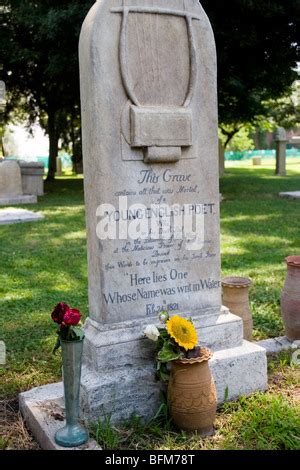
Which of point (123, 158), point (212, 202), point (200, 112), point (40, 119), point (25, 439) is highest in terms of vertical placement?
point (40, 119)

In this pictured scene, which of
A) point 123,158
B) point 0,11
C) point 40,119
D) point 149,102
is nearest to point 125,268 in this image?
point 123,158

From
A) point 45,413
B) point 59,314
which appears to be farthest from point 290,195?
point 59,314

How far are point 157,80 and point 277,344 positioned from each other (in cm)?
232

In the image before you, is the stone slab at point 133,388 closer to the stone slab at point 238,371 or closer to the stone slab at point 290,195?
the stone slab at point 238,371

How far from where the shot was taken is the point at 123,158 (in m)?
Result: 3.48

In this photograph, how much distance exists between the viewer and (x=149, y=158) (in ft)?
11.6

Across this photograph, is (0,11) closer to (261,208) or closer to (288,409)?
(261,208)

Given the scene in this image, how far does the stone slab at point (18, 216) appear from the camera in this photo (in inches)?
435

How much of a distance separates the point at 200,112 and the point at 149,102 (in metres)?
0.38

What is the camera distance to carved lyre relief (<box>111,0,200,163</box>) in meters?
3.46

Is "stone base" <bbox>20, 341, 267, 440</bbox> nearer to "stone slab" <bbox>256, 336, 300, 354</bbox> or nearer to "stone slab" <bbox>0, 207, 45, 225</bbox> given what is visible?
"stone slab" <bbox>256, 336, 300, 354</bbox>

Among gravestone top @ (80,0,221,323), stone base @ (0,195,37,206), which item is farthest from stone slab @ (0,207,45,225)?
gravestone top @ (80,0,221,323)

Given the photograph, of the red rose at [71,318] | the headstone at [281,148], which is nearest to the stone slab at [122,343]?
the red rose at [71,318]
